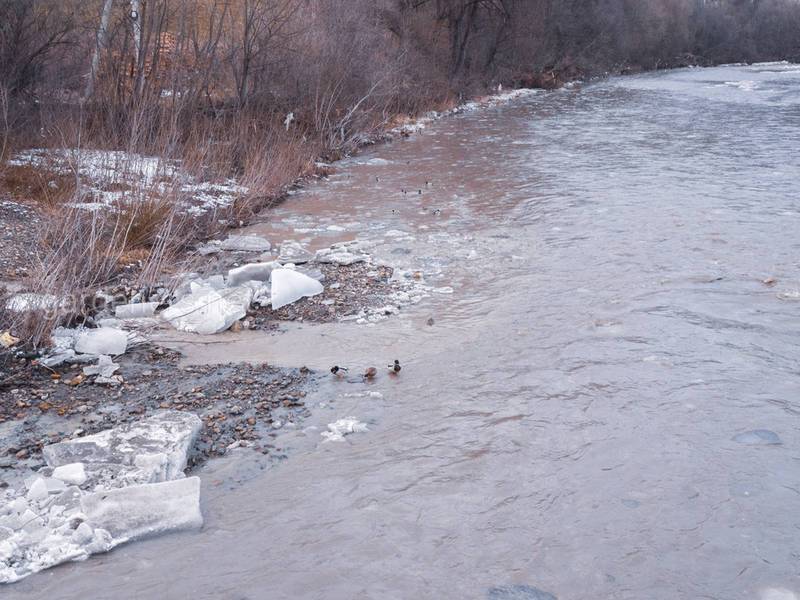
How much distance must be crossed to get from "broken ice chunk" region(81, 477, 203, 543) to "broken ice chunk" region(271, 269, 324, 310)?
282cm

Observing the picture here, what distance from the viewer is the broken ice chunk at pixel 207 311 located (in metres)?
5.95

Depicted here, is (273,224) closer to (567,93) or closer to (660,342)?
(660,342)

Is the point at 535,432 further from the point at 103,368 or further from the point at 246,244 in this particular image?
the point at 246,244

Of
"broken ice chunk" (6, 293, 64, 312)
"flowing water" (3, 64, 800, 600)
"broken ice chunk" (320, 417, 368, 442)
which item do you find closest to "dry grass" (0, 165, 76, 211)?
"flowing water" (3, 64, 800, 600)

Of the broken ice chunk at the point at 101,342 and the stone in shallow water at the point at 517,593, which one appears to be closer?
the stone in shallow water at the point at 517,593

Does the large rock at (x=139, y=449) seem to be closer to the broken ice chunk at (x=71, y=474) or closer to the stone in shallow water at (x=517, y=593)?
the broken ice chunk at (x=71, y=474)

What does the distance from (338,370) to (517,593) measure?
2335mm

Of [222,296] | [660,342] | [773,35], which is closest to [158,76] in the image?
[222,296]

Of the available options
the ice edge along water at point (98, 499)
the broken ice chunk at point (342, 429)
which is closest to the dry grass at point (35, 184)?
the ice edge along water at point (98, 499)

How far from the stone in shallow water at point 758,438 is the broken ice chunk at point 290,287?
11.9ft

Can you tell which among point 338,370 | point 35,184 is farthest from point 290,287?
point 35,184

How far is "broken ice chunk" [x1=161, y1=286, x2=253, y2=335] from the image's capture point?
5.95 meters

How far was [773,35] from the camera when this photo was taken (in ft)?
170

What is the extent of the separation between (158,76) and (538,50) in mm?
23558
